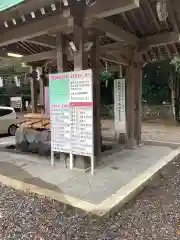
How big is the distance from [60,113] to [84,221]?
227 cm

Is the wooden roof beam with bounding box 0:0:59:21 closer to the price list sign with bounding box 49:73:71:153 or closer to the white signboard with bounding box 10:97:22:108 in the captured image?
the price list sign with bounding box 49:73:71:153

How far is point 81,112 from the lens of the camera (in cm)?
441

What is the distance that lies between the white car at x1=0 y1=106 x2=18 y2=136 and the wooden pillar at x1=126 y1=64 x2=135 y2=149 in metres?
6.11

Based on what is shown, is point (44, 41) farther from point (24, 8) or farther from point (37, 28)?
point (24, 8)

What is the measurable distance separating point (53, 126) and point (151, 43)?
123 inches

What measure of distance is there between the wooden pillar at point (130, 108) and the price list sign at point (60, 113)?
2281mm

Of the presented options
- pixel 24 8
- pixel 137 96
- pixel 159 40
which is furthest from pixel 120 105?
pixel 24 8

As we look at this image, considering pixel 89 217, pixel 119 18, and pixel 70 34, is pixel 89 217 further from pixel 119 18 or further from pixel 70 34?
pixel 119 18

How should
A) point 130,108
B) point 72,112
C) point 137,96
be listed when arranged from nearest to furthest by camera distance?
point 72,112 → point 130,108 → point 137,96

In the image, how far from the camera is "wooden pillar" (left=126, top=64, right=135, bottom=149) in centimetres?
636

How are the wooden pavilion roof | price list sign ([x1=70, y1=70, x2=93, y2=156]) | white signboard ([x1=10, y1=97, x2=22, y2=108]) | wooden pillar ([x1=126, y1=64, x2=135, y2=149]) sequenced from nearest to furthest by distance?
1. the wooden pavilion roof
2. price list sign ([x1=70, y1=70, x2=93, y2=156])
3. wooden pillar ([x1=126, y1=64, x2=135, y2=149])
4. white signboard ([x1=10, y1=97, x2=22, y2=108])

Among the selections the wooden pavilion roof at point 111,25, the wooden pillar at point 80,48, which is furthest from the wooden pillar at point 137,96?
the wooden pillar at point 80,48

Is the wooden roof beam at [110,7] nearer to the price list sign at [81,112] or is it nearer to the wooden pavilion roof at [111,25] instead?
the wooden pavilion roof at [111,25]

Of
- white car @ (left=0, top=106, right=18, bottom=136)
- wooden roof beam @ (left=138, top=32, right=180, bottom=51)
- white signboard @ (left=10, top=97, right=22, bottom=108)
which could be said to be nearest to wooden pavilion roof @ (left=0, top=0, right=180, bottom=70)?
wooden roof beam @ (left=138, top=32, right=180, bottom=51)
